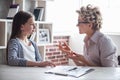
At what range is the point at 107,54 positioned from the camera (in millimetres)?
2676

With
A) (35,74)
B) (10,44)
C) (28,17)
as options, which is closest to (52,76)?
(35,74)

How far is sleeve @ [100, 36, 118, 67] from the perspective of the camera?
8.68 feet

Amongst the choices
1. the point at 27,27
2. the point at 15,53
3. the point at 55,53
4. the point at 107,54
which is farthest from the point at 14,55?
the point at 55,53

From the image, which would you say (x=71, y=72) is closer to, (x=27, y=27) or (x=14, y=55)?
(x=14, y=55)

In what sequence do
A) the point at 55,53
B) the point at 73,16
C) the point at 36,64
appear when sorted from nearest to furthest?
the point at 36,64
the point at 55,53
the point at 73,16

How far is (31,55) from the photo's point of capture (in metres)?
3.08

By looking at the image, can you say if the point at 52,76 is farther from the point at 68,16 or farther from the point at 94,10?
the point at 68,16

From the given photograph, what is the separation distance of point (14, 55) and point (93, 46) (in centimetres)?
87

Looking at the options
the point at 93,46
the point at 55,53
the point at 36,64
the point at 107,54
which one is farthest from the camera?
the point at 55,53

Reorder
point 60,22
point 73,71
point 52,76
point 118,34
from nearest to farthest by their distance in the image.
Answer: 1. point 52,76
2. point 73,71
3. point 118,34
4. point 60,22

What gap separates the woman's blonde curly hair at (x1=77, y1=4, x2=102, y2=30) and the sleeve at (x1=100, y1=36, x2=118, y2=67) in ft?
1.00

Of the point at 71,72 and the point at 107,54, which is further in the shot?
the point at 107,54

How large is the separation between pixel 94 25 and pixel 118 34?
174 cm

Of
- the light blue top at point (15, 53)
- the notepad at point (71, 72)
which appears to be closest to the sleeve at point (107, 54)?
the notepad at point (71, 72)
